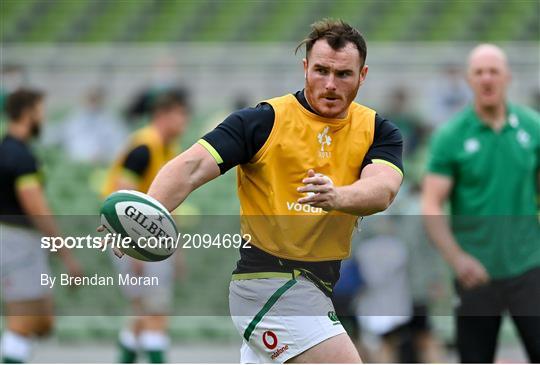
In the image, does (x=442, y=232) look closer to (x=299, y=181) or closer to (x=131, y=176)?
(x=299, y=181)

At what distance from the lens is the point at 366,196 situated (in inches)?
193

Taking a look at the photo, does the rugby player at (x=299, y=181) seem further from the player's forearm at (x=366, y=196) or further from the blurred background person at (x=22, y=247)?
the blurred background person at (x=22, y=247)

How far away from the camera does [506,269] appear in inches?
276

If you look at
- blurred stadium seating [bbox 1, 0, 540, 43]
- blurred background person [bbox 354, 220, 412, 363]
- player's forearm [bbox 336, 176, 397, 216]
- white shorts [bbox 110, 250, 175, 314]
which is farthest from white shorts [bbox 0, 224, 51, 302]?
blurred stadium seating [bbox 1, 0, 540, 43]

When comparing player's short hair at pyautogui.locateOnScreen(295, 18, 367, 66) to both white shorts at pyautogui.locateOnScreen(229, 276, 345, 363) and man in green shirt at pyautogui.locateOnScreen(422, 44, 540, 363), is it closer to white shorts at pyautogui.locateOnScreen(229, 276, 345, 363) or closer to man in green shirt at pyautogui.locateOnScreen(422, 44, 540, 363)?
white shorts at pyautogui.locateOnScreen(229, 276, 345, 363)

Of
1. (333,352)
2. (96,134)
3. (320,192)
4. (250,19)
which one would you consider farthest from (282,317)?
(250,19)

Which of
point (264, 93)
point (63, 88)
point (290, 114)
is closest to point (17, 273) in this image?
point (290, 114)

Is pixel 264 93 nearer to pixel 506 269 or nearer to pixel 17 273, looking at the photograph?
A: pixel 17 273

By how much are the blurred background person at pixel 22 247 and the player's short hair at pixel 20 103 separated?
0.73ft

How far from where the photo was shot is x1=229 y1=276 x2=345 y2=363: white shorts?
507cm

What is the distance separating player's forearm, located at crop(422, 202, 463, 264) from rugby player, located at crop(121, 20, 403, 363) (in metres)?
2.00

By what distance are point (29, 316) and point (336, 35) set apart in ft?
14.4

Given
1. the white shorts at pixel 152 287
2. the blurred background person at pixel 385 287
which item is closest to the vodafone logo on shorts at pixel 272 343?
the white shorts at pixel 152 287

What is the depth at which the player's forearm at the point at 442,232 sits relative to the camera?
23.6 ft
